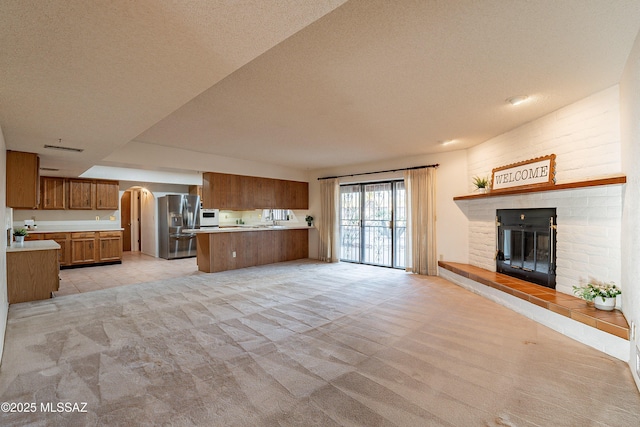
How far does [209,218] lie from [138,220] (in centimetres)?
325

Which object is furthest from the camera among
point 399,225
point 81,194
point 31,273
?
point 81,194

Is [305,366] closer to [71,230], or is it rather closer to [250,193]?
[250,193]

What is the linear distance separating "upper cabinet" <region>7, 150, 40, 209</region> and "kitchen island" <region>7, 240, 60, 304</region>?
70cm

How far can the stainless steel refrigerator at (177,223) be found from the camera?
830 cm

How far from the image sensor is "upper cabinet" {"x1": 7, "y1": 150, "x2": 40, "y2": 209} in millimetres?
3855

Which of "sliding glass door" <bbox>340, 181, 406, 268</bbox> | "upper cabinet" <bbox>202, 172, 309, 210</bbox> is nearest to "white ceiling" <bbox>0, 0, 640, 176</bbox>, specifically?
"upper cabinet" <bbox>202, 172, 309, 210</bbox>

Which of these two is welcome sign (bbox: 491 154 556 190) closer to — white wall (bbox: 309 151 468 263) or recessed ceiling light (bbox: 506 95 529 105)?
recessed ceiling light (bbox: 506 95 529 105)

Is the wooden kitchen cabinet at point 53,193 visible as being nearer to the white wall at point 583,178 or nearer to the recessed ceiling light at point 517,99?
the recessed ceiling light at point 517,99

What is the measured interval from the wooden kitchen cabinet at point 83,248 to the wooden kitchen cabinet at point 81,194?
2.36ft

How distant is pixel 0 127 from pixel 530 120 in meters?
5.97

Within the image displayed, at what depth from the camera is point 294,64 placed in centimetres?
235

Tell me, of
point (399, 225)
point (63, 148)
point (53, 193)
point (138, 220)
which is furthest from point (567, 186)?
point (138, 220)

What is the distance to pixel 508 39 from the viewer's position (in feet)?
6.64

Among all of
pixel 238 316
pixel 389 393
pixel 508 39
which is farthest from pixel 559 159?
pixel 238 316
